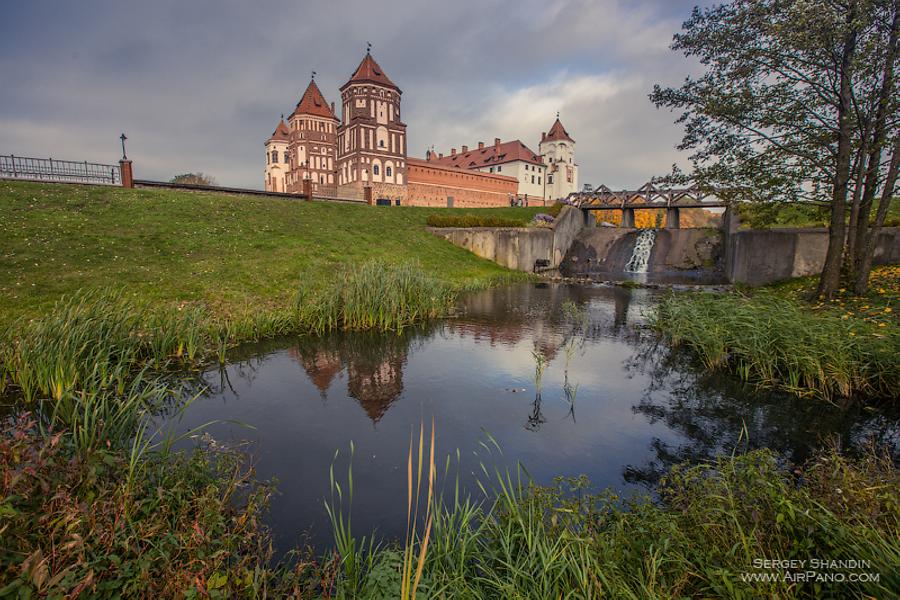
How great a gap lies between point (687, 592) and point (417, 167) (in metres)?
65.1

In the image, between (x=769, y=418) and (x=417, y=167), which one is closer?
(x=769, y=418)

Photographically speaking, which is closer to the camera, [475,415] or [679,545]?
[679,545]

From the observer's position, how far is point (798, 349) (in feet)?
21.8

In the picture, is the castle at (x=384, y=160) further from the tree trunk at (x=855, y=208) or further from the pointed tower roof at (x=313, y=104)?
the tree trunk at (x=855, y=208)

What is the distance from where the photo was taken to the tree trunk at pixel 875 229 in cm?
930

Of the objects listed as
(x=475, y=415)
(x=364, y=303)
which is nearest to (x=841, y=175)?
(x=475, y=415)

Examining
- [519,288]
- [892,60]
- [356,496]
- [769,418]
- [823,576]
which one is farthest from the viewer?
[519,288]

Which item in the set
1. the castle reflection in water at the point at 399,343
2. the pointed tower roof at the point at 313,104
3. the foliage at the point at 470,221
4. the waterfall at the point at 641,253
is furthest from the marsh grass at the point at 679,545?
the pointed tower roof at the point at 313,104

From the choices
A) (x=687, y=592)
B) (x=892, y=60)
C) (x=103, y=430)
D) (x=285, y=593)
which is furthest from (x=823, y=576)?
(x=892, y=60)

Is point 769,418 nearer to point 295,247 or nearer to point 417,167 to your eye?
point 295,247

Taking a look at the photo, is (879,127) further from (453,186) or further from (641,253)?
(453,186)

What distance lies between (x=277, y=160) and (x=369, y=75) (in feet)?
89.3

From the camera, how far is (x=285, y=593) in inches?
104

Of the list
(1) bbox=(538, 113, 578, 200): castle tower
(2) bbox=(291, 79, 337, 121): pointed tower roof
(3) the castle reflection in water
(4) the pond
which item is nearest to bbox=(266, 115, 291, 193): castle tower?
(2) bbox=(291, 79, 337, 121): pointed tower roof
